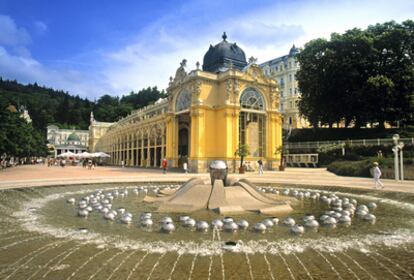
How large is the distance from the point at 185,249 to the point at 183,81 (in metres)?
38.9

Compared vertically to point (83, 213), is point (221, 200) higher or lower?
higher

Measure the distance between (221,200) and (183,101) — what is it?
33754 millimetres

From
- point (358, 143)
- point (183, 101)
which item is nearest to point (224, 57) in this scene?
point (183, 101)

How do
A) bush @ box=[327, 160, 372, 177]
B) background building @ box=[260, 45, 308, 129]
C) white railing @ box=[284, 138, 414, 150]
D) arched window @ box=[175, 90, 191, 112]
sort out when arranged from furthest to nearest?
background building @ box=[260, 45, 308, 129] < arched window @ box=[175, 90, 191, 112] < white railing @ box=[284, 138, 414, 150] < bush @ box=[327, 160, 372, 177]

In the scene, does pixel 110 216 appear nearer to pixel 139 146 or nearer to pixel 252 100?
pixel 252 100

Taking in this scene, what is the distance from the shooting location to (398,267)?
590 cm

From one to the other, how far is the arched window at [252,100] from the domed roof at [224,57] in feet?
16.6

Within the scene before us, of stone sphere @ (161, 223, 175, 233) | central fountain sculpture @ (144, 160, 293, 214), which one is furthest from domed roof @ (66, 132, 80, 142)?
stone sphere @ (161, 223, 175, 233)

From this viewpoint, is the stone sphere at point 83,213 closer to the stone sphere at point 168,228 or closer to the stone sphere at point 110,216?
the stone sphere at point 110,216

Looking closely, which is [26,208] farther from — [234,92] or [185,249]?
[234,92]

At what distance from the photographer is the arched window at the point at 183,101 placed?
144 ft

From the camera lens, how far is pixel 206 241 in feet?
25.6

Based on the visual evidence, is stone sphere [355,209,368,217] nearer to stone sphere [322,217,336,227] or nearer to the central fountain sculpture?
stone sphere [322,217,336,227]

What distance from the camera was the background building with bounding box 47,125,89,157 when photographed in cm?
13538
